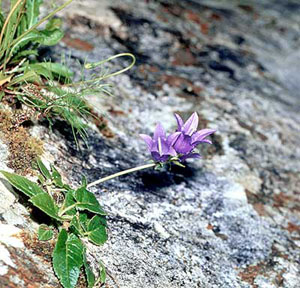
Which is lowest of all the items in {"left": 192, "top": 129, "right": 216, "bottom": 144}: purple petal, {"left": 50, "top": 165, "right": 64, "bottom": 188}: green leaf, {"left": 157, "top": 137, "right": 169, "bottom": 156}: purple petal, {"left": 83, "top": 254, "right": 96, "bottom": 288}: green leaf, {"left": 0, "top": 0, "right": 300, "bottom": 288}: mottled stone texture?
{"left": 0, "top": 0, "right": 300, "bottom": 288}: mottled stone texture

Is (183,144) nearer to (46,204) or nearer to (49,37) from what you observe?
(46,204)

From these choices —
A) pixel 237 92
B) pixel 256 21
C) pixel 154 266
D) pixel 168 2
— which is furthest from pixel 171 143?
pixel 256 21

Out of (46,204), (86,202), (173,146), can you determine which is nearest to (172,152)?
A: (173,146)

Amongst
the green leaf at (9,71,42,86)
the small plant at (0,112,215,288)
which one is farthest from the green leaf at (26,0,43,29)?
the small plant at (0,112,215,288)

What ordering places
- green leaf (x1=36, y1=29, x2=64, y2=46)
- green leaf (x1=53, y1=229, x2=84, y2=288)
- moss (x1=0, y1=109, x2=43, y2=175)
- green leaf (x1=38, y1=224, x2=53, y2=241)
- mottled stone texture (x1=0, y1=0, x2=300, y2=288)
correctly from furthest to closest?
1. green leaf (x1=36, y1=29, x2=64, y2=46)
2. mottled stone texture (x1=0, y1=0, x2=300, y2=288)
3. moss (x1=0, y1=109, x2=43, y2=175)
4. green leaf (x1=38, y1=224, x2=53, y2=241)
5. green leaf (x1=53, y1=229, x2=84, y2=288)

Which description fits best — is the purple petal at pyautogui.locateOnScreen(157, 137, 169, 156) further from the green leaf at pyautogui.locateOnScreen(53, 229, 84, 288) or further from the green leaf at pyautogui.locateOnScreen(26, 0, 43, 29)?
the green leaf at pyautogui.locateOnScreen(26, 0, 43, 29)

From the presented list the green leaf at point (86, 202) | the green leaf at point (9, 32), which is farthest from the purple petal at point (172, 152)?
the green leaf at point (9, 32)

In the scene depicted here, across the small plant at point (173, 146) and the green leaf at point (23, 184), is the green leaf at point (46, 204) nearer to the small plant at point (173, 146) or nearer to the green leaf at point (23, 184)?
the green leaf at point (23, 184)
